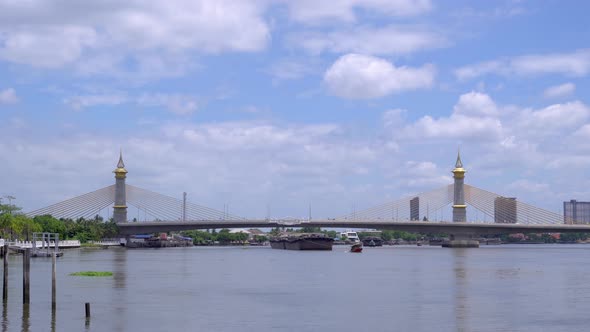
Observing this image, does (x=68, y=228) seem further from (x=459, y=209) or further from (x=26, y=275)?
(x=26, y=275)

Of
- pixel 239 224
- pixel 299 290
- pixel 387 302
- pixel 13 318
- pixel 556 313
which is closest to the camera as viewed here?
pixel 13 318

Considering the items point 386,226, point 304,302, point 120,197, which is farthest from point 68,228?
point 304,302

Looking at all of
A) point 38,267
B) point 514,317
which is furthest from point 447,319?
point 38,267

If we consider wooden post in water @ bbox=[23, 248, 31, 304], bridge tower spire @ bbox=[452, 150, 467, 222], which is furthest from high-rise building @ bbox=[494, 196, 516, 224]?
wooden post in water @ bbox=[23, 248, 31, 304]

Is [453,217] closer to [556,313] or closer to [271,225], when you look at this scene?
[271,225]

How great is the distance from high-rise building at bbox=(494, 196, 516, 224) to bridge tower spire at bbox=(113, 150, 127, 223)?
246 feet

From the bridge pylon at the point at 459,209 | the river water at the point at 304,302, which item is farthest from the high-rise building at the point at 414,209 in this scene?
the river water at the point at 304,302

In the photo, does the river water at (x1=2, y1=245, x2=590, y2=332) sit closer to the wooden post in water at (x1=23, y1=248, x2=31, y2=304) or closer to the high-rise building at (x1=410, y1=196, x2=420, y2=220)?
the wooden post in water at (x1=23, y1=248, x2=31, y2=304)

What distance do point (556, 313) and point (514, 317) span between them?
10.1 feet

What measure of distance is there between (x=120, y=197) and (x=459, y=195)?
69.2m

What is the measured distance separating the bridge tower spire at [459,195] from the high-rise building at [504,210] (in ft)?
22.2

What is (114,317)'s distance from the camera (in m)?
38.8

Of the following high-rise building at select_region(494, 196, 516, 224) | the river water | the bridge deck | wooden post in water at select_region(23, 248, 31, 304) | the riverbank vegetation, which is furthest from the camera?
high-rise building at select_region(494, 196, 516, 224)

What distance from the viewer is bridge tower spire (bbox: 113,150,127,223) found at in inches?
6767
